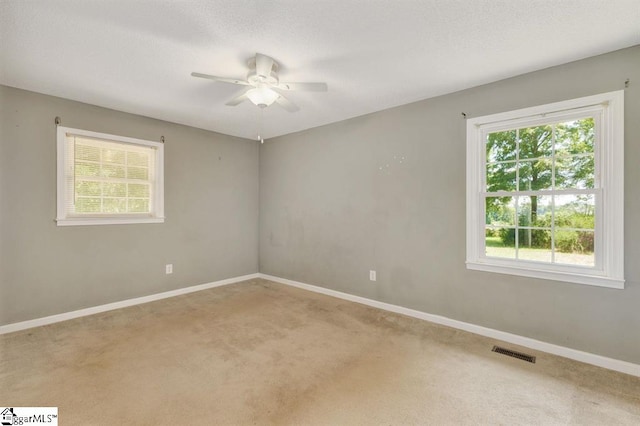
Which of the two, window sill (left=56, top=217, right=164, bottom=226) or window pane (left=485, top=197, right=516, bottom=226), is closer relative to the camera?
window pane (left=485, top=197, right=516, bottom=226)

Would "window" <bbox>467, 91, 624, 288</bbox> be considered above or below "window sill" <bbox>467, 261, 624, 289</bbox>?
above

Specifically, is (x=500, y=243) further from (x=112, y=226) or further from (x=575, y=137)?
(x=112, y=226)

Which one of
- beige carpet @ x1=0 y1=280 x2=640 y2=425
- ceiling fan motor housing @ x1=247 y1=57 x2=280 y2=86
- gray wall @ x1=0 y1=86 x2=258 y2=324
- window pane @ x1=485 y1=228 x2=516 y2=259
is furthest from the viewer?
gray wall @ x1=0 y1=86 x2=258 y2=324

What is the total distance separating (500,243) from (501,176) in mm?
667

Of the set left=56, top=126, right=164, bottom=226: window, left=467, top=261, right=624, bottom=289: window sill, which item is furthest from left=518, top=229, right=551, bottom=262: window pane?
left=56, top=126, right=164, bottom=226: window

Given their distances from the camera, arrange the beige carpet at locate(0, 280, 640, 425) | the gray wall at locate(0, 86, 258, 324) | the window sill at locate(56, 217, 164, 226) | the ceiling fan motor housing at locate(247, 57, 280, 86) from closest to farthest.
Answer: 1. the beige carpet at locate(0, 280, 640, 425)
2. the ceiling fan motor housing at locate(247, 57, 280, 86)
3. the gray wall at locate(0, 86, 258, 324)
4. the window sill at locate(56, 217, 164, 226)

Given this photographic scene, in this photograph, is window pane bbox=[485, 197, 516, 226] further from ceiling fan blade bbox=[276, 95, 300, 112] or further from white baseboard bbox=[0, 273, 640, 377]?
ceiling fan blade bbox=[276, 95, 300, 112]

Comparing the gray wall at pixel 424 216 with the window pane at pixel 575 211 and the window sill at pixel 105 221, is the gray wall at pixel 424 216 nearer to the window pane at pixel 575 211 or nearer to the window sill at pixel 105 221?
the window pane at pixel 575 211

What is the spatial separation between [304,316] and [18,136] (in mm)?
3529

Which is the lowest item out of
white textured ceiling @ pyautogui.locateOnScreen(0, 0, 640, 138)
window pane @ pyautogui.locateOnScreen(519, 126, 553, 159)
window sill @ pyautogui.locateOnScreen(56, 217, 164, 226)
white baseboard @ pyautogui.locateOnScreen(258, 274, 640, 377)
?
white baseboard @ pyautogui.locateOnScreen(258, 274, 640, 377)

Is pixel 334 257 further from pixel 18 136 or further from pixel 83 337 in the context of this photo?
pixel 18 136

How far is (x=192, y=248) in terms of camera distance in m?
4.29

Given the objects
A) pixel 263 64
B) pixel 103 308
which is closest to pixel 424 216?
pixel 263 64

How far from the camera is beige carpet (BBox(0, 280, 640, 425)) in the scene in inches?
68.4
